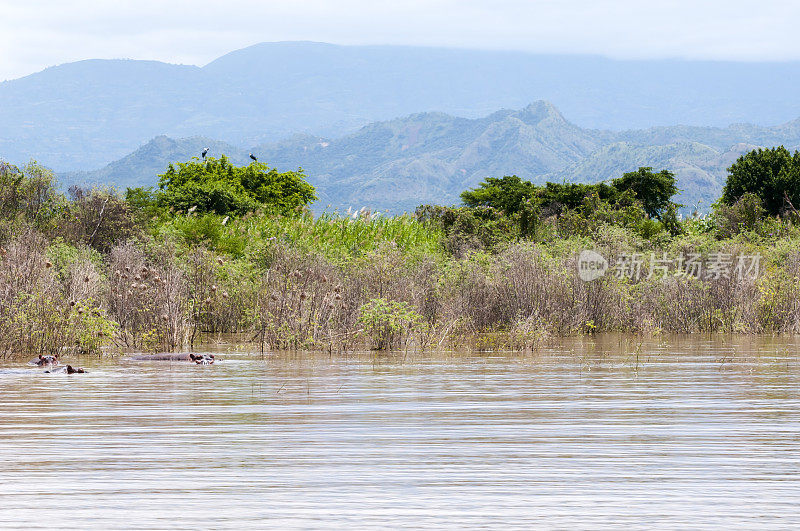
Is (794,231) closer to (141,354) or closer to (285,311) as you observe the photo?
(285,311)

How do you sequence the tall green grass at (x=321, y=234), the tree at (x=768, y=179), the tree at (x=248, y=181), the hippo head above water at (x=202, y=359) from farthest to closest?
the tree at (x=248, y=181) → the tree at (x=768, y=179) → the tall green grass at (x=321, y=234) → the hippo head above water at (x=202, y=359)

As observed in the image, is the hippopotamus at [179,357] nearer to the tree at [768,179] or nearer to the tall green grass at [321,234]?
the tall green grass at [321,234]

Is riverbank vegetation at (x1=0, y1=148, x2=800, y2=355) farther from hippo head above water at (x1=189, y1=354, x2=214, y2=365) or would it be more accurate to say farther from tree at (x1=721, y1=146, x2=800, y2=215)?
tree at (x1=721, y1=146, x2=800, y2=215)

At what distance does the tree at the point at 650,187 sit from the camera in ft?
174

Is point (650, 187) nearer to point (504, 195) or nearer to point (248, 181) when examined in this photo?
point (504, 195)

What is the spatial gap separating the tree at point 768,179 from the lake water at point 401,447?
35733mm

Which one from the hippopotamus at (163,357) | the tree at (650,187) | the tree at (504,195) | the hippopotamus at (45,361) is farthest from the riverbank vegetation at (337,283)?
the tree at (650,187)

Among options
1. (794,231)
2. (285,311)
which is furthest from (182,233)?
(794,231)

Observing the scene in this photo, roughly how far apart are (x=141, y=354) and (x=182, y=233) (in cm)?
986

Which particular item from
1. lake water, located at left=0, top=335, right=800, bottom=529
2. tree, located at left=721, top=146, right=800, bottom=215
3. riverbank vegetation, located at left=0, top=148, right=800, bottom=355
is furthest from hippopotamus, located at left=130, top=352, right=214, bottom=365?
tree, located at left=721, top=146, right=800, bottom=215


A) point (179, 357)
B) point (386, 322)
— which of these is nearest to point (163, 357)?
point (179, 357)

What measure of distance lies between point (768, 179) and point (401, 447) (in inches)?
1718

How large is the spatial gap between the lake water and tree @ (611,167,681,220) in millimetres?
39498

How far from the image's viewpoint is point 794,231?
29.2 meters
